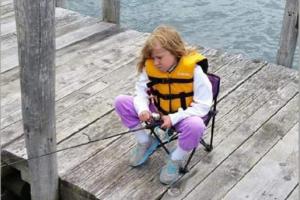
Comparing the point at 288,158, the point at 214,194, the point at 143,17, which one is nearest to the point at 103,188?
the point at 214,194

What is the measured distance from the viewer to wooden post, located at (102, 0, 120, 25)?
5.53 meters

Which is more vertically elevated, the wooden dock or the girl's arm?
the girl's arm

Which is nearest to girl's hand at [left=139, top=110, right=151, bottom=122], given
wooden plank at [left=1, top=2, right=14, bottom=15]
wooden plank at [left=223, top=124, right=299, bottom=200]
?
wooden plank at [left=223, top=124, right=299, bottom=200]

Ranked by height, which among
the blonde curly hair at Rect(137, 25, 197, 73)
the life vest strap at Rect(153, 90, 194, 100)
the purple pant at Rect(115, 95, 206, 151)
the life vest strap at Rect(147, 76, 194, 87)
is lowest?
the purple pant at Rect(115, 95, 206, 151)

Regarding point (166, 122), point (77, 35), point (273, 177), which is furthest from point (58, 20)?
point (273, 177)

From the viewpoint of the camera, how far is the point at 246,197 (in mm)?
3232

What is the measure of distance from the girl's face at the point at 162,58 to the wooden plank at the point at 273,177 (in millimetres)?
776

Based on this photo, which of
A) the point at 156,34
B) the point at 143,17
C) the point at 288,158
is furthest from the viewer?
the point at 143,17

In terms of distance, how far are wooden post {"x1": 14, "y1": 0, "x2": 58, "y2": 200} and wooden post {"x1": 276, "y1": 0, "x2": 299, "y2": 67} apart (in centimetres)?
227

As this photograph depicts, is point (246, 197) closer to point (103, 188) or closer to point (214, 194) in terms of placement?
point (214, 194)

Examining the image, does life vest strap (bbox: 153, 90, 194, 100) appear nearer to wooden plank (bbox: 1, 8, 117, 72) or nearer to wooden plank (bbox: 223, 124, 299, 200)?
wooden plank (bbox: 223, 124, 299, 200)

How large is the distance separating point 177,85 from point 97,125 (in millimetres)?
887

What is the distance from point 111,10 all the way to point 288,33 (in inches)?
68.0

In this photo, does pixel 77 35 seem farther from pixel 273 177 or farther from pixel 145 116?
pixel 273 177
